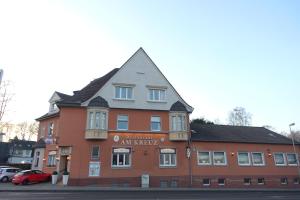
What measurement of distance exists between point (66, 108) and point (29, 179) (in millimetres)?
8232

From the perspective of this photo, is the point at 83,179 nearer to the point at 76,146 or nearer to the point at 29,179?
the point at 76,146

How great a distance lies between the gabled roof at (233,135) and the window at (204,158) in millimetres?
1539

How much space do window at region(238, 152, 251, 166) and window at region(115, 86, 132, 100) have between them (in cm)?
1545

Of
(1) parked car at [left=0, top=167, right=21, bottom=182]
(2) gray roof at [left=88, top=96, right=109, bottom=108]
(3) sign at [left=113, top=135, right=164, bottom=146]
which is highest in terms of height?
(2) gray roof at [left=88, top=96, right=109, bottom=108]

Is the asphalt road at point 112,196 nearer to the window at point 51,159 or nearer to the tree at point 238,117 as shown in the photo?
the window at point 51,159

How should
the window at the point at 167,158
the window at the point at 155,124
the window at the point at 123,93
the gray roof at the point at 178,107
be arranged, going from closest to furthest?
the window at the point at 167,158 < the window at the point at 123,93 < the window at the point at 155,124 < the gray roof at the point at 178,107

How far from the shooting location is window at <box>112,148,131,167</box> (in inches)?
1180

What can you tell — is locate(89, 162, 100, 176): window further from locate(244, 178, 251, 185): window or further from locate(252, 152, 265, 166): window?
locate(252, 152, 265, 166): window

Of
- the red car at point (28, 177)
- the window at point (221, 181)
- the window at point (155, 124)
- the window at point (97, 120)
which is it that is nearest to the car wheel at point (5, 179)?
the red car at point (28, 177)

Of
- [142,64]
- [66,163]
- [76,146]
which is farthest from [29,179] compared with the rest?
[142,64]

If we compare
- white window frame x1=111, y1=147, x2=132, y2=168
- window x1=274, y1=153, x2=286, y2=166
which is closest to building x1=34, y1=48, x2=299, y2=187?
white window frame x1=111, y1=147, x2=132, y2=168

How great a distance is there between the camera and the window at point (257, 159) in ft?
113

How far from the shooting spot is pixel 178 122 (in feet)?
107

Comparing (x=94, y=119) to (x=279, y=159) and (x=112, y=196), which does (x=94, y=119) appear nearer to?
(x=112, y=196)
